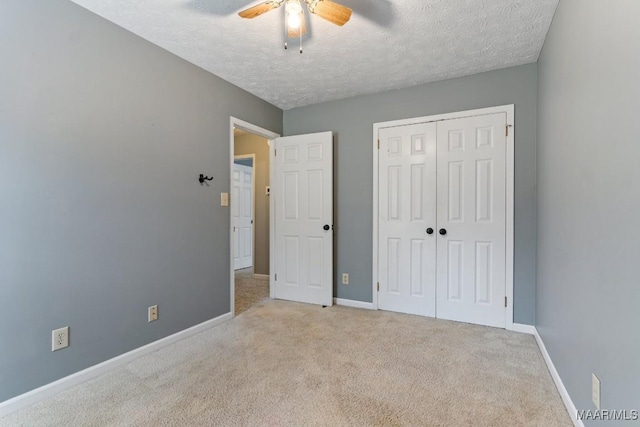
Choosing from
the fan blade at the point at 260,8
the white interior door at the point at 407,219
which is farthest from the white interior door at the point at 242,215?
the fan blade at the point at 260,8

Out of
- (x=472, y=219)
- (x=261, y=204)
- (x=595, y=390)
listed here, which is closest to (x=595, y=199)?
(x=595, y=390)

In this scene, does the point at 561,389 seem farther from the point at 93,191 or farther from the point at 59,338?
the point at 93,191

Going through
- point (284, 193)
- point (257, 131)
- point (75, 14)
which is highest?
point (75, 14)

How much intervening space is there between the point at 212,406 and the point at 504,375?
1.85m

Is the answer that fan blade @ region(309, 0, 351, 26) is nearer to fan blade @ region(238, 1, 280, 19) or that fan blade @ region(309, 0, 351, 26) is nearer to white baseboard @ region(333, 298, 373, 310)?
fan blade @ region(238, 1, 280, 19)

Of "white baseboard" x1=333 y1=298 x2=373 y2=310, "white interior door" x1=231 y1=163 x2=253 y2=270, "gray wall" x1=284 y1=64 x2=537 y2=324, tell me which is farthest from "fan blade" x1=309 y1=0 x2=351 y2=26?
"white interior door" x1=231 y1=163 x2=253 y2=270

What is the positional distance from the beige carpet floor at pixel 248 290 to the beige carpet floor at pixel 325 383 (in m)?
0.78

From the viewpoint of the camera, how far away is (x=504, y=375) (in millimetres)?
2008

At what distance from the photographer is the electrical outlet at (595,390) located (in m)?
1.28

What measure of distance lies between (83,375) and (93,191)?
1190 mm

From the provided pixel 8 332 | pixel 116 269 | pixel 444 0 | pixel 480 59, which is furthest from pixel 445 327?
pixel 8 332

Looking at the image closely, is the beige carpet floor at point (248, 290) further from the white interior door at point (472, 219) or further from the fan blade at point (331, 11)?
the fan blade at point (331, 11)

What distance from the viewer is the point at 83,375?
1953 mm

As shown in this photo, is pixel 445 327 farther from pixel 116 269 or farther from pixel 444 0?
pixel 116 269
